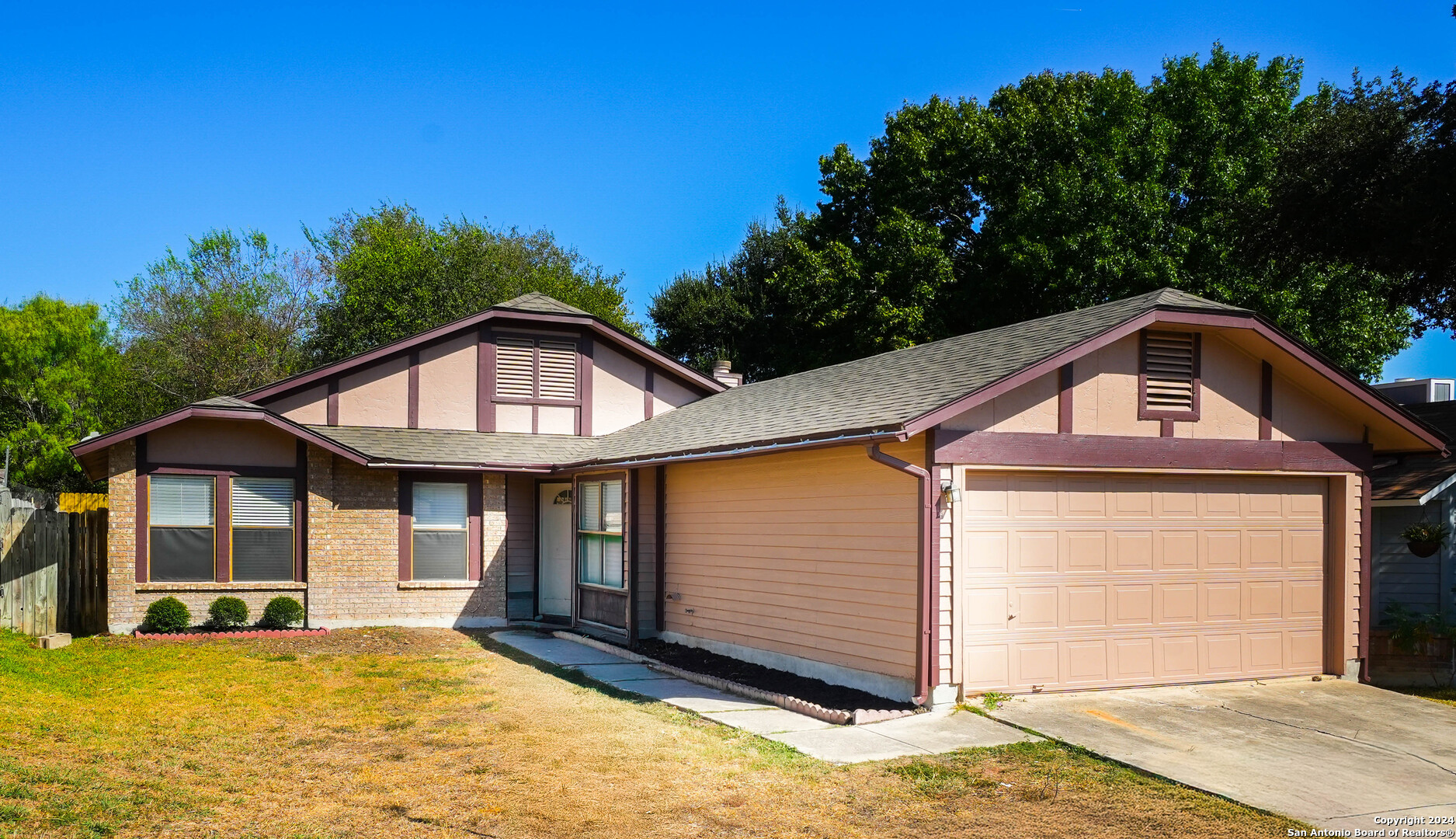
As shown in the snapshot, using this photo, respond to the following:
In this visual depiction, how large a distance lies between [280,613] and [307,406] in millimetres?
3579

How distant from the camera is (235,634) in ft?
53.8

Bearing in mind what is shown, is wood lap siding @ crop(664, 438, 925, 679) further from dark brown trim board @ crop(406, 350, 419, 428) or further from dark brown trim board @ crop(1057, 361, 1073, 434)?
dark brown trim board @ crop(406, 350, 419, 428)

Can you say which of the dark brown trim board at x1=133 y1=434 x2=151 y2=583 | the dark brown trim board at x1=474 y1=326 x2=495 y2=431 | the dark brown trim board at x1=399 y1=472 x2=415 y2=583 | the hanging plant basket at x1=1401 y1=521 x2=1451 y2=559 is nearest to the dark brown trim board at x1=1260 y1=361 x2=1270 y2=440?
the hanging plant basket at x1=1401 y1=521 x2=1451 y2=559

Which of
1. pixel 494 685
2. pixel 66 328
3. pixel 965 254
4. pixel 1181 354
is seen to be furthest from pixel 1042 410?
pixel 66 328

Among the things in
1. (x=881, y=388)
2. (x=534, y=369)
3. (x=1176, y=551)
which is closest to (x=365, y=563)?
(x=534, y=369)

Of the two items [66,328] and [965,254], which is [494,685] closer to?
[965,254]

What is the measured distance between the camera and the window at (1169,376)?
11828 millimetres

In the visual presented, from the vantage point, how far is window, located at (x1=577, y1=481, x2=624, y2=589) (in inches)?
647

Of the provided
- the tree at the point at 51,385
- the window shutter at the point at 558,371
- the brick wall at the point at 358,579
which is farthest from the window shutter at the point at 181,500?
the tree at the point at 51,385

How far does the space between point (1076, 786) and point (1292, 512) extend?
20.7 ft

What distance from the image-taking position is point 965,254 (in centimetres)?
3148

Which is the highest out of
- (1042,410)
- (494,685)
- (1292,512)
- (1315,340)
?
(1315,340)

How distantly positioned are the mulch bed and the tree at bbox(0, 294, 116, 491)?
3567 centimetres

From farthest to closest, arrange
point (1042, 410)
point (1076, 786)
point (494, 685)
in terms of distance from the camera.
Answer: point (494, 685) → point (1042, 410) → point (1076, 786)
